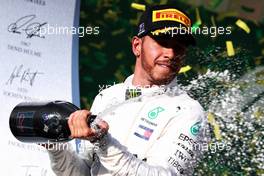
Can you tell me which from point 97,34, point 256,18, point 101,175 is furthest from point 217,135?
point 101,175

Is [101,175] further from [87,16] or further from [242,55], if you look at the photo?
[87,16]

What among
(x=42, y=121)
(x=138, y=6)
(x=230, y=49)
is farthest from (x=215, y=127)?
(x=42, y=121)

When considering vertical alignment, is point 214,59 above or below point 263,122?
above

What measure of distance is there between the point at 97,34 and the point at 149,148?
4.19ft

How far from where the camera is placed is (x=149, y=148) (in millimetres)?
1812

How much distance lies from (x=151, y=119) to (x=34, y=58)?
1276 mm

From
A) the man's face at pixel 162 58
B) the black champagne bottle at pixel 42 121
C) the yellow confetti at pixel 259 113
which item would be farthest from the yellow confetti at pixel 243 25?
the black champagne bottle at pixel 42 121

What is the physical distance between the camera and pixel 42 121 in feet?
5.84

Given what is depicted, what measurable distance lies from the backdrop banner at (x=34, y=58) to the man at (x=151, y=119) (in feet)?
3.15

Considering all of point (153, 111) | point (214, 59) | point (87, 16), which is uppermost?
point (87, 16)

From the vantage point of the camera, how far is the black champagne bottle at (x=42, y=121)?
5.62ft

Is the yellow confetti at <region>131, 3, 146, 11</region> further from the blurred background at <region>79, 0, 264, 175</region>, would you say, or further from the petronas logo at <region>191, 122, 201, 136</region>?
the petronas logo at <region>191, 122, 201, 136</region>

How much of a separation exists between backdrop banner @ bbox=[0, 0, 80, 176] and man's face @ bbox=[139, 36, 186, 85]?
1.13 meters

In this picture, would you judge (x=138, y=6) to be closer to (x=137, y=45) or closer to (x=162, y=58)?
(x=137, y=45)
